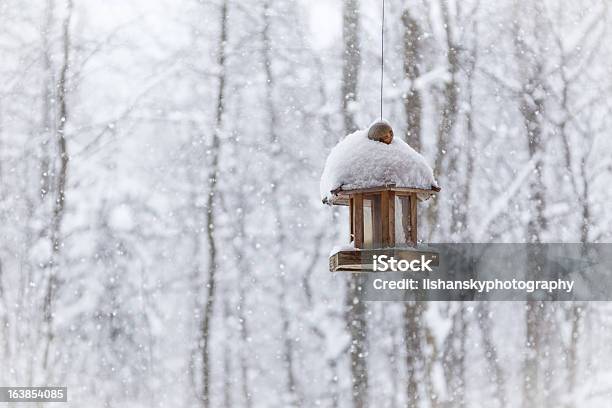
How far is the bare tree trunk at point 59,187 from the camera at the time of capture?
299 centimetres

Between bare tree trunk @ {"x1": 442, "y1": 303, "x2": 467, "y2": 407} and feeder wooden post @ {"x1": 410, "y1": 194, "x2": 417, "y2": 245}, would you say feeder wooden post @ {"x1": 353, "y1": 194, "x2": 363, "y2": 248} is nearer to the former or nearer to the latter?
feeder wooden post @ {"x1": 410, "y1": 194, "x2": 417, "y2": 245}

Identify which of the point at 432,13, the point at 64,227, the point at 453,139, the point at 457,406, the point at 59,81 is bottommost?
the point at 457,406

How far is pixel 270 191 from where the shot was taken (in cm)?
308

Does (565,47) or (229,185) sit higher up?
(565,47)

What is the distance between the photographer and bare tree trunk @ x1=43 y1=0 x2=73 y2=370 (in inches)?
118

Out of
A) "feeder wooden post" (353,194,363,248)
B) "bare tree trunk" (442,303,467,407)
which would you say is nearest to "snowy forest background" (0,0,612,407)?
"bare tree trunk" (442,303,467,407)

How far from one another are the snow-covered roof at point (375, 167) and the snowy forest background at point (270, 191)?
4.06 ft

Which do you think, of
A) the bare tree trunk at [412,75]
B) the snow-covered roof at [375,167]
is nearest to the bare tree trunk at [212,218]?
the bare tree trunk at [412,75]

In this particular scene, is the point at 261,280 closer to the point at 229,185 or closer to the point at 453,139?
the point at 229,185

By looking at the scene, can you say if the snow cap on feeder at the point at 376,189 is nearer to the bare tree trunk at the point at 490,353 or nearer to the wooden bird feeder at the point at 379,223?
the wooden bird feeder at the point at 379,223

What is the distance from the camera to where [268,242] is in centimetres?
305

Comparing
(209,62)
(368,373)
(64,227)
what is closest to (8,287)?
(64,227)

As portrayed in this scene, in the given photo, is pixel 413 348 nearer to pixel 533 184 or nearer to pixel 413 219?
pixel 533 184

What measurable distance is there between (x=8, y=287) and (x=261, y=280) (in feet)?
3.03
